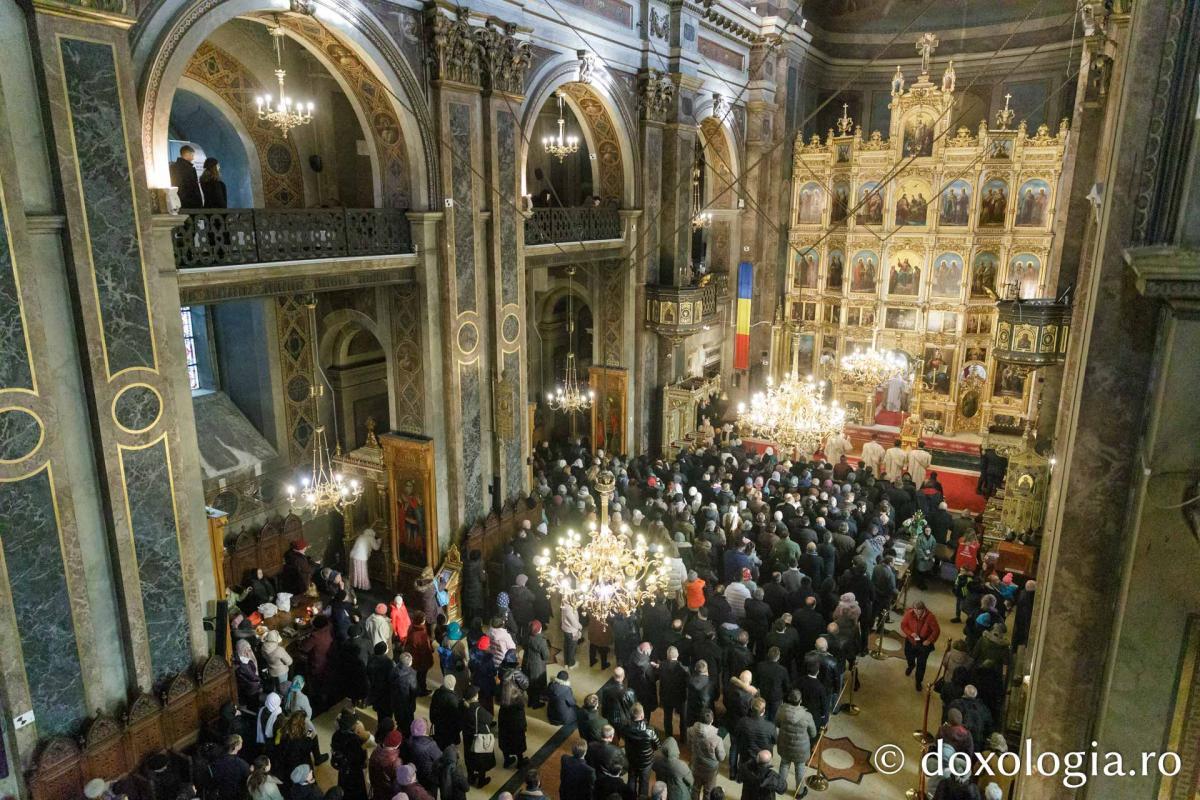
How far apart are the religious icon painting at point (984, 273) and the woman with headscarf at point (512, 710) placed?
15.3 metres

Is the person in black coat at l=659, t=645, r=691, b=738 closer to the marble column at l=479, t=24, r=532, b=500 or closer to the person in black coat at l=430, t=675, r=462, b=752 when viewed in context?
the person in black coat at l=430, t=675, r=462, b=752

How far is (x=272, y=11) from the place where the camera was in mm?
8305

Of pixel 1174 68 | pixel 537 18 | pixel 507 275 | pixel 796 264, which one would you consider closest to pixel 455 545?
pixel 507 275

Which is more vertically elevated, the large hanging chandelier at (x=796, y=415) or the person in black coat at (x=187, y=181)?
the person in black coat at (x=187, y=181)

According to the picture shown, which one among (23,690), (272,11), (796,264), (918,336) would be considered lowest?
(23,690)

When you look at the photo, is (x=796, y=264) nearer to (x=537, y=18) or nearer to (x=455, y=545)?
(x=537, y=18)

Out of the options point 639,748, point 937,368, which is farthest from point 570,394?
point 937,368

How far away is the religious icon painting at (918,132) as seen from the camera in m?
17.6

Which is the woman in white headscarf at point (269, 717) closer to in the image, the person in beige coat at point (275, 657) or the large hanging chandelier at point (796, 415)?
the person in beige coat at point (275, 657)

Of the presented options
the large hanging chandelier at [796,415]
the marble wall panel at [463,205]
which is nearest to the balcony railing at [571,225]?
the marble wall panel at [463,205]

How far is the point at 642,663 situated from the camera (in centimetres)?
766

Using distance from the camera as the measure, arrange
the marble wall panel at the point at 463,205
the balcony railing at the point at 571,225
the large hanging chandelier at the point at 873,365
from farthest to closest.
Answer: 1. the large hanging chandelier at the point at 873,365
2. the balcony railing at the point at 571,225
3. the marble wall panel at the point at 463,205

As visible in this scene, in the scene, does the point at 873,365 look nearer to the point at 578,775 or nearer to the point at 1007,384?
the point at 1007,384

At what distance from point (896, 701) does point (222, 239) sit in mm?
8982
